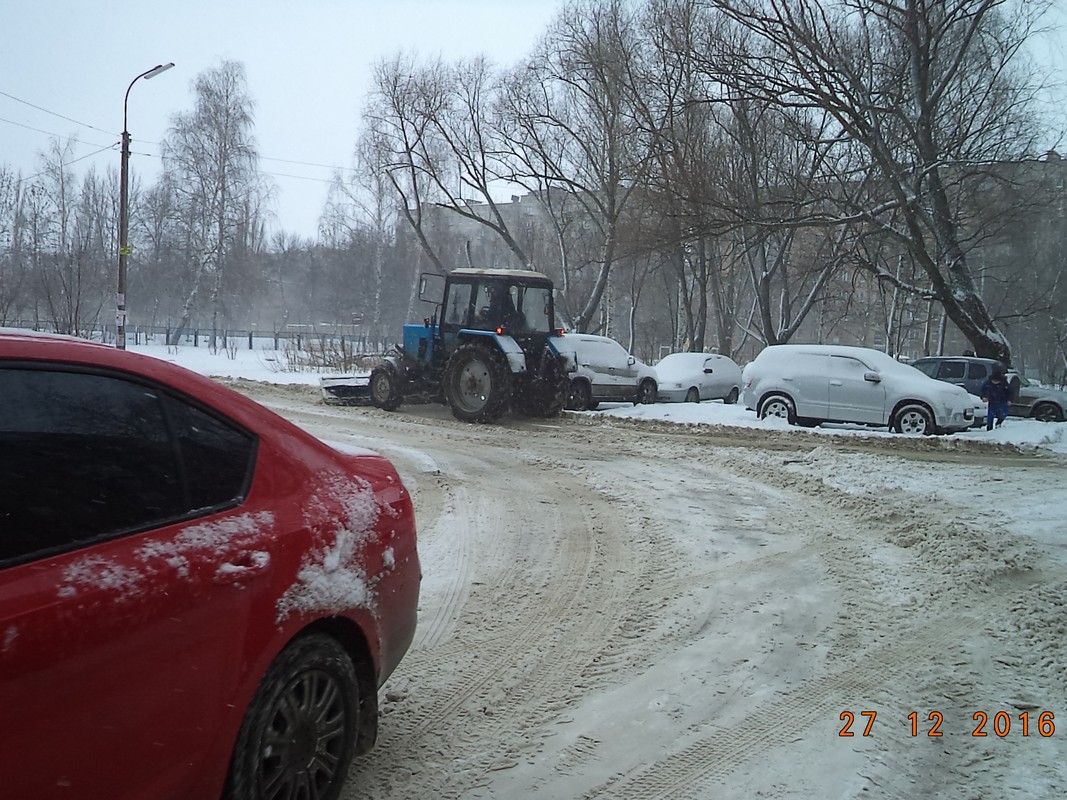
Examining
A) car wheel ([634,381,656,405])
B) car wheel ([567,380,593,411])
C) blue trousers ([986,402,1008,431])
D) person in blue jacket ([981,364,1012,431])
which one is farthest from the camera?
car wheel ([634,381,656,405])

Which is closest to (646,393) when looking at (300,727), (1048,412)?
(1048,412)

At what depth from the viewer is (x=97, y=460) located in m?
2.36

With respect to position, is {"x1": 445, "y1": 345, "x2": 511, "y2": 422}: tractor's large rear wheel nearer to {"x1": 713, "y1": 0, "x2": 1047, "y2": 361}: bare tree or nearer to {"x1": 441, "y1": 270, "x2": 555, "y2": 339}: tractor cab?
{"x1": 441, "y1": 270, "x2": 555, "y2": 339}: tractor cab

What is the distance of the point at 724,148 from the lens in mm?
25672

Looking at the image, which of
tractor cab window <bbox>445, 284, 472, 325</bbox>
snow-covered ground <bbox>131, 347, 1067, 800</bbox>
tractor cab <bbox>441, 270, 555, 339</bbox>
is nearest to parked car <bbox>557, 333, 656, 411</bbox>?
tractor cab <bbox>441, 270, 555, 339</bbox>

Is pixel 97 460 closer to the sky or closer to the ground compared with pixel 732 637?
closer to the sky

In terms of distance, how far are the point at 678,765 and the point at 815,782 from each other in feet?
1.75

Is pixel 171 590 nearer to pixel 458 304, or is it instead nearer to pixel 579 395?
pixel 458 304

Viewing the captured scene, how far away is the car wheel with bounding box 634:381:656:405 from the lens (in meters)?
20.4

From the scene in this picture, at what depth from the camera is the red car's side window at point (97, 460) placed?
2.13 meters

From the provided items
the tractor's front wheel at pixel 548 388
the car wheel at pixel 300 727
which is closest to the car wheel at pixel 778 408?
the tractor's front wheel at pixel 548 388

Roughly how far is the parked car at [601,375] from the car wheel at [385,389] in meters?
3.96

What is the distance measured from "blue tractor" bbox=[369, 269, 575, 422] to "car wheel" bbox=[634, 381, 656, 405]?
4692mm

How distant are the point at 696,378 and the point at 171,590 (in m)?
21.2
